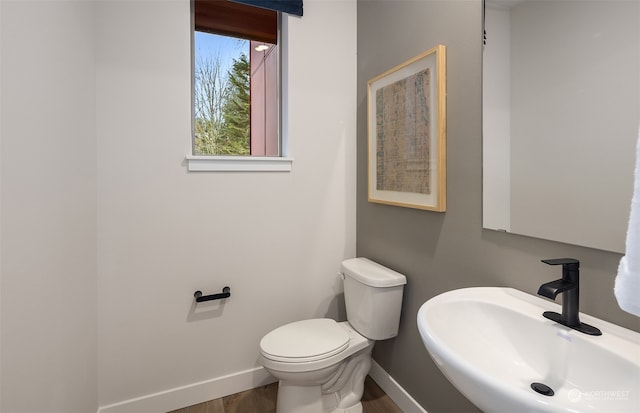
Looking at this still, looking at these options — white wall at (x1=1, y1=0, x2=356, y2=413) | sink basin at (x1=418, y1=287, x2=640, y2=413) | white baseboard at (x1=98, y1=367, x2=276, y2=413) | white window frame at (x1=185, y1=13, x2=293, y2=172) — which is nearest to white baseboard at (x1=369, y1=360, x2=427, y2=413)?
white wall at (x1=1, y1=0, x2=356, y2=413)

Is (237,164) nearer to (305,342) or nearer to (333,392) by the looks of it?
(305,342)

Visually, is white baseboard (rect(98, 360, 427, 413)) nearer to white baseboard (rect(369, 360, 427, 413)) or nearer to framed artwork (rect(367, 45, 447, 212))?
white baseboard (rect(369, 360, 427, 413))

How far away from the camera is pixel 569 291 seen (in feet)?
2.79

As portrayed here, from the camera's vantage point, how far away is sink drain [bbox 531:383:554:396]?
807 mm

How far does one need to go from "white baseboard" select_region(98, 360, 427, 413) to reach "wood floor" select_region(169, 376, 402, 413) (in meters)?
0.03

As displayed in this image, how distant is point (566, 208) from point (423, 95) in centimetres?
76

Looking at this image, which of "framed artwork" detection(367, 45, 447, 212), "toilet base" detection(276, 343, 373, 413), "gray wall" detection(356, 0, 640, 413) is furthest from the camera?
"toilet base" detection(276, 343, 373, 413)

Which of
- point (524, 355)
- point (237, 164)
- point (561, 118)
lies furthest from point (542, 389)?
point (237, 164)

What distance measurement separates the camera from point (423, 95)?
1462 mm

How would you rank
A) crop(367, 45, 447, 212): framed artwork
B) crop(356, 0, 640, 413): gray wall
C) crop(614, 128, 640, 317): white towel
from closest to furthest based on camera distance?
crop(614, 128, 640, 317): white towel, crop(356, 0, 640, 413): gray wall, crop(367, 45, 447, 212): framed artwork

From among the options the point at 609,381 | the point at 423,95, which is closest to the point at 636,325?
the point at 609,381

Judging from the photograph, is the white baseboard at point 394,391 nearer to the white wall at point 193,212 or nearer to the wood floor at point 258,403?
the wood floor at point 258,403

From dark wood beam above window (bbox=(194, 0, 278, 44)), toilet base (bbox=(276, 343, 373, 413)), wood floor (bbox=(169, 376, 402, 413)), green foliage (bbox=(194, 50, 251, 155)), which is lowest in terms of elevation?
wood floor (bbox=(169, 376, 402, 413))

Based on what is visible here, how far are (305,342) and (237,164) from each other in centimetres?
98
